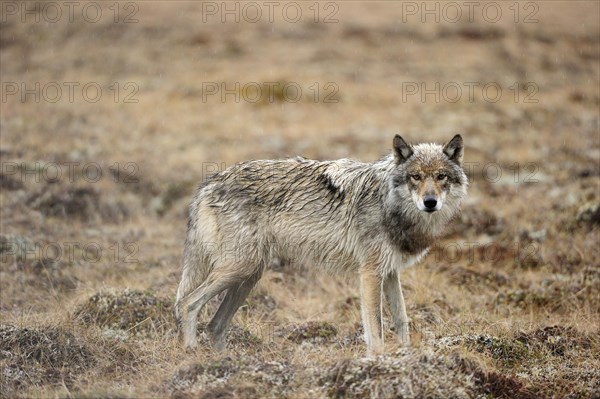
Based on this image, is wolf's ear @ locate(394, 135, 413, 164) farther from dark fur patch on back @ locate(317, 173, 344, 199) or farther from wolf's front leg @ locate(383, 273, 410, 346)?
wolf's front leg @ locate(383, 273, 410, 346)

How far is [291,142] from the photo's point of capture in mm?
19750

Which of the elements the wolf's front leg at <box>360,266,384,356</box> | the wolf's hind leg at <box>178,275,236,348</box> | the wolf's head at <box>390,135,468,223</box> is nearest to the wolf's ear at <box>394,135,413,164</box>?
the wolf's head at <box>390,135,468,223</box>

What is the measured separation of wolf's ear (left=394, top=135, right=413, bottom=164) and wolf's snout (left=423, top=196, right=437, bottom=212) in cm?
66

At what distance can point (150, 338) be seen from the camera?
7762 millimetres

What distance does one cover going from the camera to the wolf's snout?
21.3 feet

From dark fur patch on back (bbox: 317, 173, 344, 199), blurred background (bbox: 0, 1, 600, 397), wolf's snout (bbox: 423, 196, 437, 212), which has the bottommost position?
blurred background (bbox: 0, 1, 600, 397)

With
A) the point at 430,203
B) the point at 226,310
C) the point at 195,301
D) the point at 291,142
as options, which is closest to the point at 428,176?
the point at 430,203

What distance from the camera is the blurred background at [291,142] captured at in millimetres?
8352

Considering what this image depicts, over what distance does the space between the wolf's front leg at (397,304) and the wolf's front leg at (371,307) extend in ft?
1.34

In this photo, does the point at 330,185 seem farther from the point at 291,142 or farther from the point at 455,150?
the point at 291,142

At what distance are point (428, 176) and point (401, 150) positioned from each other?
0.44 meters

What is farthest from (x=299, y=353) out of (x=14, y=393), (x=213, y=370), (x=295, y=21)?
(x=295, y=21)

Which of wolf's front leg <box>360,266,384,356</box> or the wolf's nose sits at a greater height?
the wolf's nose

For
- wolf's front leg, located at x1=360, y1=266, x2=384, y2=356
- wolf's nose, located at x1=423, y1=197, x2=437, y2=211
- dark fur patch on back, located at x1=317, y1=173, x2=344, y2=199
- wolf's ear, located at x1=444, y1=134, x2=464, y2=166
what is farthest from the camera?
dark fur patch on back, located at x1=317, y1=173, x2=344, y2=199
